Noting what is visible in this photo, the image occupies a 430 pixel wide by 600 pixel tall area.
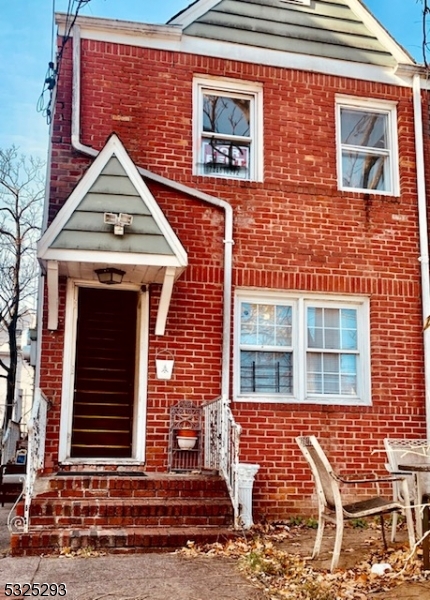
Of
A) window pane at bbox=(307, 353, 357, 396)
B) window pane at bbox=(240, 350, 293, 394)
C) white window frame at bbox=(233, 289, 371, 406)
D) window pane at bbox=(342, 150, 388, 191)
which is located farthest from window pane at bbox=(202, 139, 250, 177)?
window pane at bbox=(307, 353, 357, 396)

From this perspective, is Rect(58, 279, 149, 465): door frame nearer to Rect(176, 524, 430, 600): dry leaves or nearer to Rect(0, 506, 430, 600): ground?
Rect(0, 506, 430, 600): ground

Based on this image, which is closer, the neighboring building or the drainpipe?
the drainpipe

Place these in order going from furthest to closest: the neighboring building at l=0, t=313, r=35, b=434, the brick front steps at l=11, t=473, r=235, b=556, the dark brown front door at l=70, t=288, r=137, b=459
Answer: the neighboring building at l=0, t=313, r=35, b=434 < the dark brown front door at l=70, t=288, r=137, b=459 < the brick front steps at l=11, t=473, r=235, b=556

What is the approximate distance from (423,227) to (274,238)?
7.47ft

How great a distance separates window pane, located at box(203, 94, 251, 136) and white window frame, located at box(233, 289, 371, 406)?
2.42m

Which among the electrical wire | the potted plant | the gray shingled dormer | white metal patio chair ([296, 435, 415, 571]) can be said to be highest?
the gray shingled dormer

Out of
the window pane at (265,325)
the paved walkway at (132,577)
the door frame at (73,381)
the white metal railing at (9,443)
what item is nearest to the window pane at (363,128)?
the window pane at (265,325)

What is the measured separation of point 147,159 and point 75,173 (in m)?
0.99

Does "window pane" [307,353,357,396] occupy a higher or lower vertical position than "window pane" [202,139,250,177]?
lower

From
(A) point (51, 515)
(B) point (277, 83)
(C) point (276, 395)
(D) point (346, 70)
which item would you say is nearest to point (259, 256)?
(C) point (276, 395)

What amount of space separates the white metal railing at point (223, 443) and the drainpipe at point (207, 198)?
521mm

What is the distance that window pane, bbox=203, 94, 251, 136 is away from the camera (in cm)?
949

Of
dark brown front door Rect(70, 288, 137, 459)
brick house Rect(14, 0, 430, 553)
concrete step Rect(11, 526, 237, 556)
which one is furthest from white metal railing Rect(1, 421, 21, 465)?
concrete step Rect(11, 526, 237, 556)

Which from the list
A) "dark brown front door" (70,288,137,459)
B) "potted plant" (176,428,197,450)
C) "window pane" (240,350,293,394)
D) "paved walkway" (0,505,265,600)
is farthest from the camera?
"dark brown front door" (70,288,137,459)
